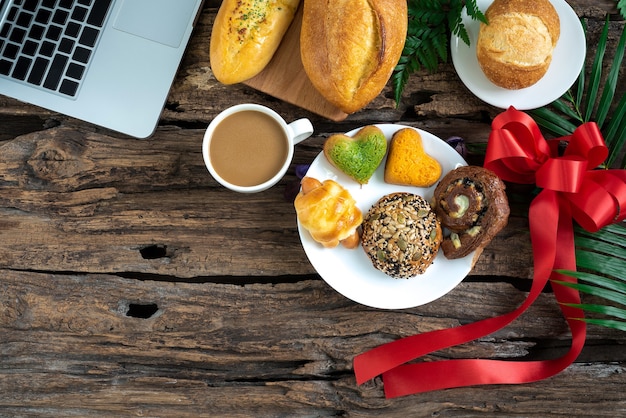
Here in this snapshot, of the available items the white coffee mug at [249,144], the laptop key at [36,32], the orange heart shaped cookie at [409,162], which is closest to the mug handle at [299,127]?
the white coffee mug at [249,144]

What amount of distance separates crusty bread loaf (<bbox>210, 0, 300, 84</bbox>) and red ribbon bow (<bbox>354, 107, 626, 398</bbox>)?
1.89 feet

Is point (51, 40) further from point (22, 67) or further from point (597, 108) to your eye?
point (597, 108)

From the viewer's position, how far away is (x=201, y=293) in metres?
1.55

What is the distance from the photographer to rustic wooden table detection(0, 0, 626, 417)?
60.2 inches

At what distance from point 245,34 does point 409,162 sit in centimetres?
49

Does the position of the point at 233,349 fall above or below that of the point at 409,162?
below

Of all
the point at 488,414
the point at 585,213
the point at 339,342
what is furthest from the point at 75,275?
the point at 585,213

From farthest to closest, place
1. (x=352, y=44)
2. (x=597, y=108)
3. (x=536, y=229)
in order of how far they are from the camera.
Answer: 1. (x=597, y=108)
2. (x=536, y=229)
3. (x=352, y=44)

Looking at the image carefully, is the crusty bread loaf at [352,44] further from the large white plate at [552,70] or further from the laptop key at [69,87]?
the laptop key at [69,87]

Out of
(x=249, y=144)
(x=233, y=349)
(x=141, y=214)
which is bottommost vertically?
(x=233, y=349)

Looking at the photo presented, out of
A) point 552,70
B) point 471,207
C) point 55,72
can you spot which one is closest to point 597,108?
point 552,70

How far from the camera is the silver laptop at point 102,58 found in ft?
4.71

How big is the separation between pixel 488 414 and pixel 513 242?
46 centimetres

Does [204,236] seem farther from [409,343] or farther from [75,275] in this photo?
[409,343]
